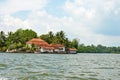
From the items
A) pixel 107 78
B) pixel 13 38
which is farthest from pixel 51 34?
pixel 107 78

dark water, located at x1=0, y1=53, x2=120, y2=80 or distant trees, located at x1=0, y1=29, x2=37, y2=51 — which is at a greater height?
distant trees, located at x1=0, y1=29, x2=37, y2=51

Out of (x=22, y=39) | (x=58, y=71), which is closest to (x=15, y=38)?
(x=22, y=39)

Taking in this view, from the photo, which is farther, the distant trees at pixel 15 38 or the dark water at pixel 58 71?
the distant trees at pixel 15 38

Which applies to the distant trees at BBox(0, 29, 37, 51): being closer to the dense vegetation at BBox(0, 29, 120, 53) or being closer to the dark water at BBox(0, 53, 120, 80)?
the dense vegetation at BBox(0, 29, 120, 53)

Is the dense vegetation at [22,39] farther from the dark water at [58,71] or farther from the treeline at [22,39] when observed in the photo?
the dark water at [58,71]

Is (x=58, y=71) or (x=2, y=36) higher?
(x=2, y=36)

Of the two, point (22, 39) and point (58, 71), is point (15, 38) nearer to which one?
point (22, 39)

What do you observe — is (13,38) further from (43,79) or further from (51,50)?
(43,79)

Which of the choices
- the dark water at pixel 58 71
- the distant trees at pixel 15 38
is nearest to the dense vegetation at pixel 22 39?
the distant trees at pixel 15 38

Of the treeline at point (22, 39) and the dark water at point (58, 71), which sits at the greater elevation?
the treeline at point (22, 39)

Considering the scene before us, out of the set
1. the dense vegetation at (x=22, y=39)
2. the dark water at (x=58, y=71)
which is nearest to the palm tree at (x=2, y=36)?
the dense vegetation at (x=22, y=39)

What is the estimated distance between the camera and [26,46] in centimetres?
13150

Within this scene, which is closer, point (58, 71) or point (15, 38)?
point (58, 71)

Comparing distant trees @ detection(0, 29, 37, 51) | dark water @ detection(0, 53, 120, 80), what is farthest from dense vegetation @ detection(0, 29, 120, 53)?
dark water @ detection(0, 53, 120, 80)
